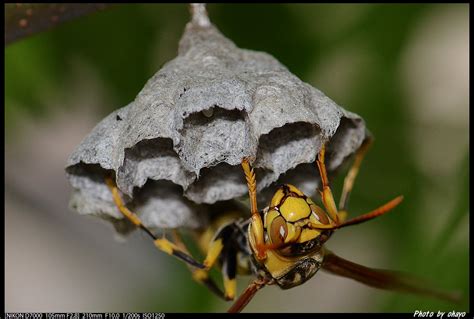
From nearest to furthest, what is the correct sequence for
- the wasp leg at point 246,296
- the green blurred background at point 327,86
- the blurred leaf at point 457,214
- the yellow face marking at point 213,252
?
the wasp leg at point 246,296
the blurred leaf at point 457,214
the yellow face marking at point 213,252
the green blurred background at point 327,86

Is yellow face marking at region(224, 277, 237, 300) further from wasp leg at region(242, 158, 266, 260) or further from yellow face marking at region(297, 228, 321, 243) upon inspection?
yellow face marking at region(297, 228, 321, 243)

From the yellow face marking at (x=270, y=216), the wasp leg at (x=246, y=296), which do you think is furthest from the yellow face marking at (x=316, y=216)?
the wasp leg at (x=246, y=296)

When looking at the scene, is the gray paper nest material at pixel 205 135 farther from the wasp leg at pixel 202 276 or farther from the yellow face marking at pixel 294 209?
the wasp leg at pixel 202 276

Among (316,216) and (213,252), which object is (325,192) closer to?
(316,216)

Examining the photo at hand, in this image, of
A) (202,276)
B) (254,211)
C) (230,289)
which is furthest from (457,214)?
(202,276)

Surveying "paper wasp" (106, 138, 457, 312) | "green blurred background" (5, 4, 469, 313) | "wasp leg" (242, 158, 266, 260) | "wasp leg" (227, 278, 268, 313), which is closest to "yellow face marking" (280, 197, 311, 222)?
"paper wasp" (106, 138, 457, 312)
